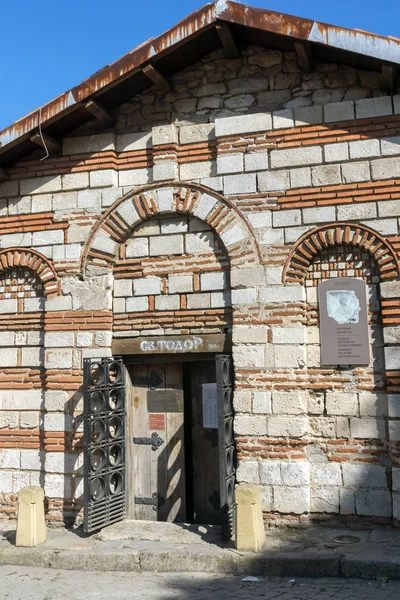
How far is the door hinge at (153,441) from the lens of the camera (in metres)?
7.85

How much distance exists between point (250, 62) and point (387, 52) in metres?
1.88

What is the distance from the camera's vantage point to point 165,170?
7.85m

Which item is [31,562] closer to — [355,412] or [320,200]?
[355,412]

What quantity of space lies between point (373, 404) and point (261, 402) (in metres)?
1.30

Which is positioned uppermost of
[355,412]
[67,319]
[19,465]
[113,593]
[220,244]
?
[220,244]

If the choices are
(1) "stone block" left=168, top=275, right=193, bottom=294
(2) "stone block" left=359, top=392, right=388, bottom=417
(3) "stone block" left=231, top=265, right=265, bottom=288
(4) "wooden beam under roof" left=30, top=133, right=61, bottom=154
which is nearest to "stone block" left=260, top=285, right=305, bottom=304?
(3) "stone block" left=231, top=265, right=265, bottom=288

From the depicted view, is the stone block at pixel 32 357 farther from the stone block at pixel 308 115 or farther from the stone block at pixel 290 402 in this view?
the stone block at pixel 308 115

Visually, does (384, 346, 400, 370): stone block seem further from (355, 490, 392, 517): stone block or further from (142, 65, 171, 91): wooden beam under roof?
(142, 65, 171, 91): wooden beam under roof

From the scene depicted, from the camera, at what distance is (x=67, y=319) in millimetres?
8016

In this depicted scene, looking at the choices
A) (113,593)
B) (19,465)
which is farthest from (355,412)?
(19,465)

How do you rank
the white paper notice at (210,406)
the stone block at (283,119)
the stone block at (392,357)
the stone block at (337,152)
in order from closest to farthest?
the stone block at (392,357) → the stone block at (337,152) → the stone block at (283,119) → the white paper notice at (210,406)

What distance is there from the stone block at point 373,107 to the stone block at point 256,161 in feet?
4.00

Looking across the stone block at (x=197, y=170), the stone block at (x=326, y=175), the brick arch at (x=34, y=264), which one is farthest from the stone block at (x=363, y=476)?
the brick arch at (x=34, y=264)

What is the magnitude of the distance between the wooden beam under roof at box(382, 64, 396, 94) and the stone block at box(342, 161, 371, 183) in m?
0.93
